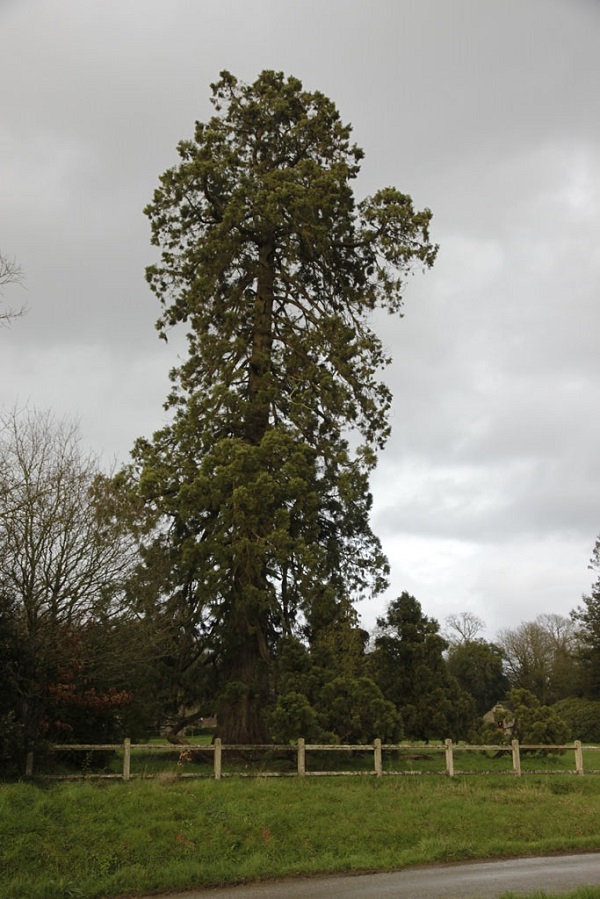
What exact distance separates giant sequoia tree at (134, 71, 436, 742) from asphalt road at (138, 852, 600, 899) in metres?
9.29

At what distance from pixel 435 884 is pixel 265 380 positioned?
15064 millimetres

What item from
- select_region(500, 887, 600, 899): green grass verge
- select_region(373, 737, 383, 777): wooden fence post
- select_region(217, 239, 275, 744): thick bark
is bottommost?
select_region(500, 887, 600, 899): green grass verge

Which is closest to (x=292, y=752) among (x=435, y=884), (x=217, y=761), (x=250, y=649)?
(x=217, y=761)

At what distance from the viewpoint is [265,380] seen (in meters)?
23.1

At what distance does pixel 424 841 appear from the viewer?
525 inches

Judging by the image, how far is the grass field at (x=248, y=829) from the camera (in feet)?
35.6

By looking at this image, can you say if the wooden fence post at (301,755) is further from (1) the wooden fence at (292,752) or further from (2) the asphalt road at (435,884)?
(2) the asphalt road at (435,884)

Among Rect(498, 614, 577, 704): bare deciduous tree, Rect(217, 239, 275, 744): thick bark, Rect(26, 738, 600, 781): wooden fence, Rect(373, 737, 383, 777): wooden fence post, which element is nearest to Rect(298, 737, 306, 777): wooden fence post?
Rect(26, 738, 600, 781): wooden fence

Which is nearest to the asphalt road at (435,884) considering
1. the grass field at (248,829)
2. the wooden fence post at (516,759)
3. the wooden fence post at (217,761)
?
the grass field at (248,829)

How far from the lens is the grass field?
428 inches

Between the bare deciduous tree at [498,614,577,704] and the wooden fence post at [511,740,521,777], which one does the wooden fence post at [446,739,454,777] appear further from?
the bare deciduous tree at [498,614,577,704]

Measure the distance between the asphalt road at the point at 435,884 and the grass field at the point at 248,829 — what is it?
1.90 ft

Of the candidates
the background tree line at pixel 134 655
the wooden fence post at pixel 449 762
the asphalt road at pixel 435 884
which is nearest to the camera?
the asphalt road at pixel 435 884

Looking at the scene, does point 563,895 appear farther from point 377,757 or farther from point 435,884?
point 377,757
